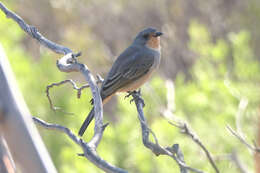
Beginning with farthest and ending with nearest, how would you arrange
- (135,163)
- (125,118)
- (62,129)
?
(125,118) < (135,163) < (62,129)

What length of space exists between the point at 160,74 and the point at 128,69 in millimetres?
5138

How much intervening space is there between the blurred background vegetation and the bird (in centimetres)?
24

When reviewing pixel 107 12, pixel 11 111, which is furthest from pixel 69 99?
pixel 11 111

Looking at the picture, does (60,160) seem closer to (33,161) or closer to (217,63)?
(217,63)

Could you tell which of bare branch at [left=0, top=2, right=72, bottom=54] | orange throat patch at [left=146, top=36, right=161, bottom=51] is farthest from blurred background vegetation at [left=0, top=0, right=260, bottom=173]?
bare branch at [left=0, top=2, right=72, bottom=54]

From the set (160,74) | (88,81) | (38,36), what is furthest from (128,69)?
(160,74)

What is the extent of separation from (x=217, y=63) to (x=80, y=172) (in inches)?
109

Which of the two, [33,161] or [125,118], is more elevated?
[125,118]

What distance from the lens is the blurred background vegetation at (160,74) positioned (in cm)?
557

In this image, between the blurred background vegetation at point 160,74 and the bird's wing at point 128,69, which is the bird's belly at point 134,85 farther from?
the blurred background vegetation at point 160,74

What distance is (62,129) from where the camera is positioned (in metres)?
1.76

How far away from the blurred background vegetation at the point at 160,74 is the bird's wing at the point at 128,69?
248mm

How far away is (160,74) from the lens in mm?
9938

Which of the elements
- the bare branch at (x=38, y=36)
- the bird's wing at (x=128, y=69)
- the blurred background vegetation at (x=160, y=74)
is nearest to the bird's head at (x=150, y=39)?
the bird's wing at (x=128, y=69)
